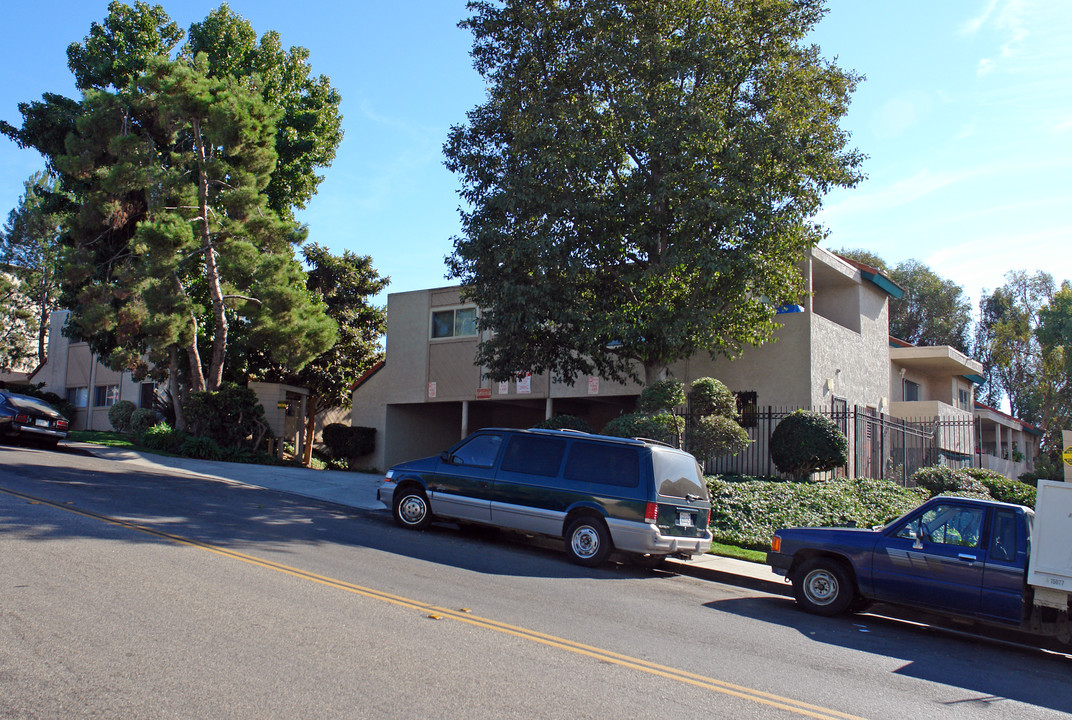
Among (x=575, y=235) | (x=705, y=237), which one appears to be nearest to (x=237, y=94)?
(x=575, y=235)

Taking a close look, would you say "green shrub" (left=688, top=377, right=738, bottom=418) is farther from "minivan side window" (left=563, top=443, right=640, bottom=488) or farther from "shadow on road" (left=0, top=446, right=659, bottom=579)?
"minivan side window" (left=563, top=443, right=640, bottom=488)

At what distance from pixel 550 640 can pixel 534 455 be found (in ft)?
16.9

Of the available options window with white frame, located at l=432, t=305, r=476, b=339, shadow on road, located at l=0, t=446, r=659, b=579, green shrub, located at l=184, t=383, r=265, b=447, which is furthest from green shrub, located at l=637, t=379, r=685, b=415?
green shrub, located at l=184, t=383, r=265, b=447

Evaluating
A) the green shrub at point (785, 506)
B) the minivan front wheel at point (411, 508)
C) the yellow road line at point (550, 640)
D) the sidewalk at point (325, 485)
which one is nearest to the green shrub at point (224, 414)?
the sidewalk at point (325, 485)

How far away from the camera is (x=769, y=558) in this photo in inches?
388

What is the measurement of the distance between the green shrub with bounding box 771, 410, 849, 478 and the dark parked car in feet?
59.6

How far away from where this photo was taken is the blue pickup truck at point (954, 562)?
26.3ft

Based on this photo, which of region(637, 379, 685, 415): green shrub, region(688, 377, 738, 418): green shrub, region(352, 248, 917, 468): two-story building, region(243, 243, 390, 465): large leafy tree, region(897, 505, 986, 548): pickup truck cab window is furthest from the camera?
region(243, 243, 390, 465): large leafy tree

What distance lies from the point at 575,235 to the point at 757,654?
1144 centimetres

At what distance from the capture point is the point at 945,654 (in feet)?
26.0

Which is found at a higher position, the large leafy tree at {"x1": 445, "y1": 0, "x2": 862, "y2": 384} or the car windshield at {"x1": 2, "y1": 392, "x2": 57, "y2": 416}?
the large leafy tree at {"x1": 445, "y1": 0, "x2": 862, "y2": 384}

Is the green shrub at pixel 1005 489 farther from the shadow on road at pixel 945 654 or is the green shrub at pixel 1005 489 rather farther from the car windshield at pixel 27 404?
the car windshield at pixel 27 404

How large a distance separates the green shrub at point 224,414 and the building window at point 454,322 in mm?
6394

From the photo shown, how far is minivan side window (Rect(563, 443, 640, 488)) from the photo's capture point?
435 inches
